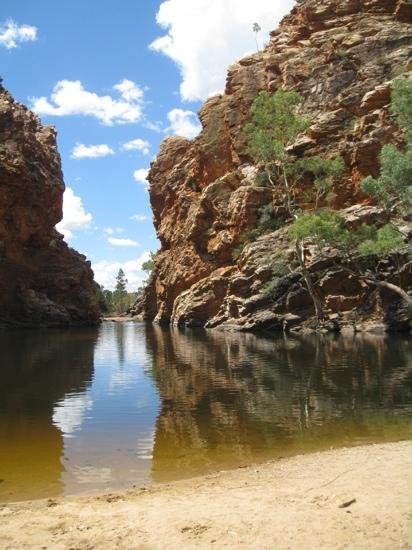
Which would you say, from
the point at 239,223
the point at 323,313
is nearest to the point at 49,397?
the point at 323,313

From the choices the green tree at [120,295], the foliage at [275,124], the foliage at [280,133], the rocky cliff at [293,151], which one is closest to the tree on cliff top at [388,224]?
the rocky cliff at [293,151]

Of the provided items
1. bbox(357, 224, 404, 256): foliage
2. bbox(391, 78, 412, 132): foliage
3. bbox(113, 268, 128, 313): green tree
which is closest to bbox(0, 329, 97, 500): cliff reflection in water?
bbox(357, 224, 404, 256): foliage

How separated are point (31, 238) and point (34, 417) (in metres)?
70.4

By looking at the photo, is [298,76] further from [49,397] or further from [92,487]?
[92,487]

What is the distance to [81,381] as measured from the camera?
23859mm

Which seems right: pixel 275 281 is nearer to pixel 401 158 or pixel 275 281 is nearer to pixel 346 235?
pixel 346 235

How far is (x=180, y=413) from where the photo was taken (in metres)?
16.3

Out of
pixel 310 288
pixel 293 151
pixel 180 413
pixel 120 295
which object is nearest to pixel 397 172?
pixel 310 288

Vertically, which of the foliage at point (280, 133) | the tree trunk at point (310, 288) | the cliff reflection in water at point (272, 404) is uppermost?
the foliage at point (280, 133)

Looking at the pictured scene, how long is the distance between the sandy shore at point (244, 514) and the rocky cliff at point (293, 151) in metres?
38.8

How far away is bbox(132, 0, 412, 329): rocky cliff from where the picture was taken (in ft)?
180

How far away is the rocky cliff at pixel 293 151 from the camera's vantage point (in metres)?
55.0

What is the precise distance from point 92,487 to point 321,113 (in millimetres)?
63728

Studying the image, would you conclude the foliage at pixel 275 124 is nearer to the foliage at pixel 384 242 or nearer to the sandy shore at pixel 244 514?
the foliage at pixel 384 242
